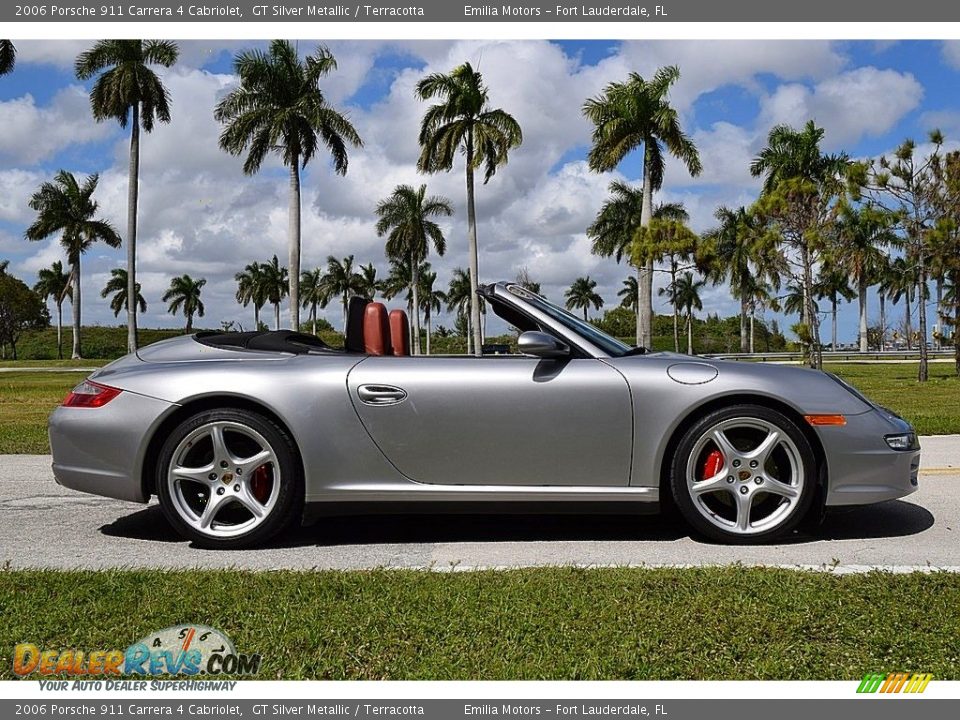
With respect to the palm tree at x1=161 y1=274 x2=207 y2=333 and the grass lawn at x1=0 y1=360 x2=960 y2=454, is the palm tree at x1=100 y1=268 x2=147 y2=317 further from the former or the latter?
the grass lawn at x1=0 y1=360 x2=960 y2=454

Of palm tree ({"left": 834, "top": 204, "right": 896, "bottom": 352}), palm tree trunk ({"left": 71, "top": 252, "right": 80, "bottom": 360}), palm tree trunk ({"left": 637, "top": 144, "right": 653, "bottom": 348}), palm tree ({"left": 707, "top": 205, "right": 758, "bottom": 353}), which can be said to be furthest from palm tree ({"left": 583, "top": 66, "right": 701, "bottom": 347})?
palm tree trunk ({"left": 71, "top": 252, "right": 80, "bottom": 360})

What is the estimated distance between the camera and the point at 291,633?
2801mm

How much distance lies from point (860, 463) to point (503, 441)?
178 cm

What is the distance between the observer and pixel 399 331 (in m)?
5.14

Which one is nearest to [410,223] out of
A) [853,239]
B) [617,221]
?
[617,221]

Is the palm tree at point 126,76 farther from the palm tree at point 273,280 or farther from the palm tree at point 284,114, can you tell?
the palm tree at point 273,280

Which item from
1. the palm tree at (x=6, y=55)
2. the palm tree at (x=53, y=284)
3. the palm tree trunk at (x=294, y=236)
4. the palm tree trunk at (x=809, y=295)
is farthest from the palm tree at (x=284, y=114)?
the palm tree at (x=53, y=284)

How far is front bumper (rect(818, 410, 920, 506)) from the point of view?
412 centimetres

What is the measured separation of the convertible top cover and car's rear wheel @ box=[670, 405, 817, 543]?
2.16m

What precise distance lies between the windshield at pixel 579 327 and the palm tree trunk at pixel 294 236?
95.7 feet

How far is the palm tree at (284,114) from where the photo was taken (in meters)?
33.7
